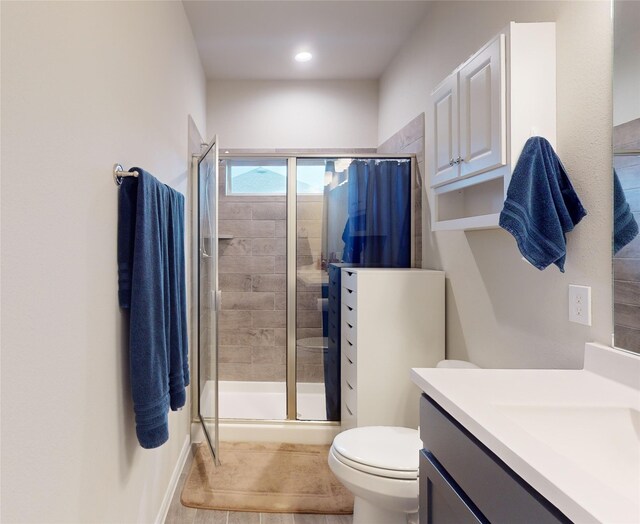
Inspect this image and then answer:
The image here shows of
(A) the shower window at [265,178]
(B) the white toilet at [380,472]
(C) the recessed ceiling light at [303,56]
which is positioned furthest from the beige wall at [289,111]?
(B) the white toilet at [380,472]

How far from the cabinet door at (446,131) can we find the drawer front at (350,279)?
2.23 ft

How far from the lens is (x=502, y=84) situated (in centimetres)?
138

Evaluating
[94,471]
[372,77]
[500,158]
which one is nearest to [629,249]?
[500,158]

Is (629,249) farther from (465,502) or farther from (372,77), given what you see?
(372,77)

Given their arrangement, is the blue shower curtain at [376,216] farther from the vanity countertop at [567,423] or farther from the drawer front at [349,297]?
the vanity countertop at [567,423]

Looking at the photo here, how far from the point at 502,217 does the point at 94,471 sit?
143cm

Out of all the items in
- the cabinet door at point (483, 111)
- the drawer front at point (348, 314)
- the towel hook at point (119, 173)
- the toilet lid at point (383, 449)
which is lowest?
the toilet lid at point (383, 449)

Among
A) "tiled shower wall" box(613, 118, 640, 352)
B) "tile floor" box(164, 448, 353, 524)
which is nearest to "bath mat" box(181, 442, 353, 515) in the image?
"tile floor" box(164, 448, 353, 524)

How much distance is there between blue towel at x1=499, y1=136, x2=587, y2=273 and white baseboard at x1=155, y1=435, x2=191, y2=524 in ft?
6.32

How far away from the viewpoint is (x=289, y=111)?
3.67m

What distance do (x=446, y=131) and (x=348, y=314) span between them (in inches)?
46.7

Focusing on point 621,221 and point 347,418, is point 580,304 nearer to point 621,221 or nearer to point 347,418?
point 621,221

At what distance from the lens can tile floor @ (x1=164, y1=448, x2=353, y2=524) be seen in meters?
2.00

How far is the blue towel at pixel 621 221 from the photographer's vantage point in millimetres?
1107
